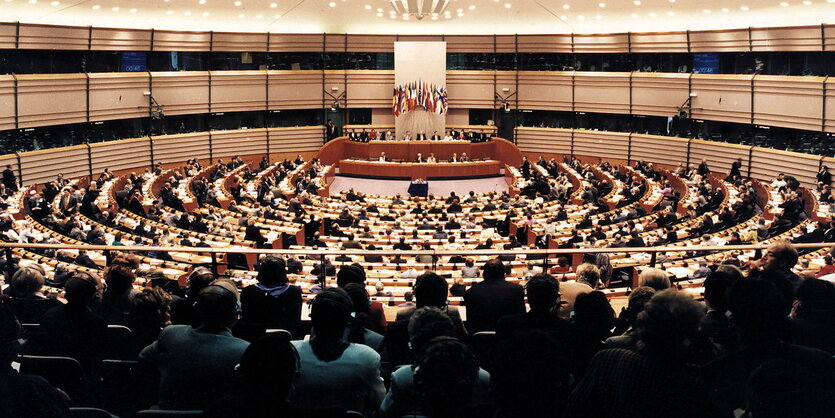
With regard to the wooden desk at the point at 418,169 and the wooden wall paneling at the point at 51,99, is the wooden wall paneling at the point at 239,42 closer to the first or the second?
the wooden wall paneling at the point at 51,99

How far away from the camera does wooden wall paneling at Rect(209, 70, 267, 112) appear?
3406cm

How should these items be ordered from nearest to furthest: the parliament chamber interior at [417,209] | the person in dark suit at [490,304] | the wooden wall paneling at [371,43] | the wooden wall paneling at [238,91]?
the parliament chamber interior at [417,209]
the person in dark suit at [490,304]
the wooden wall paneling at [238,91]
the wooden wall paneling at [371,43]

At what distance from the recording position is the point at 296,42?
3547 cm

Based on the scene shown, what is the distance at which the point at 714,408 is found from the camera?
9.87ft

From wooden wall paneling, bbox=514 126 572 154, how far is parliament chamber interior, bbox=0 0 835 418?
12cm

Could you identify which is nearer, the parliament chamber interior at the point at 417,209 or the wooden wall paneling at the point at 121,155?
the parliament chamber interior at the point at 417,209

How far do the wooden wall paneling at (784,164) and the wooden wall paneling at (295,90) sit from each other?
20.1 meters

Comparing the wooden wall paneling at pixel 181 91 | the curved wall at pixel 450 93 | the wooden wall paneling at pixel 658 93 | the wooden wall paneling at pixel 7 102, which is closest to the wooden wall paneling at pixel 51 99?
the curved wall at pixel 450 93

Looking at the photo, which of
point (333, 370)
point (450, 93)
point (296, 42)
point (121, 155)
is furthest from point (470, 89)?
point (333, 370)

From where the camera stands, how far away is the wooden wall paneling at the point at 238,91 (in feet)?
112

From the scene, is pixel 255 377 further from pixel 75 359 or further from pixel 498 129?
pixel 498 129

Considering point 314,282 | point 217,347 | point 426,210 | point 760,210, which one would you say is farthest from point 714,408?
point 760,210

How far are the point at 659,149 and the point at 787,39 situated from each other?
7.24 metres

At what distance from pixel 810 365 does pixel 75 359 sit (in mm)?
4020
